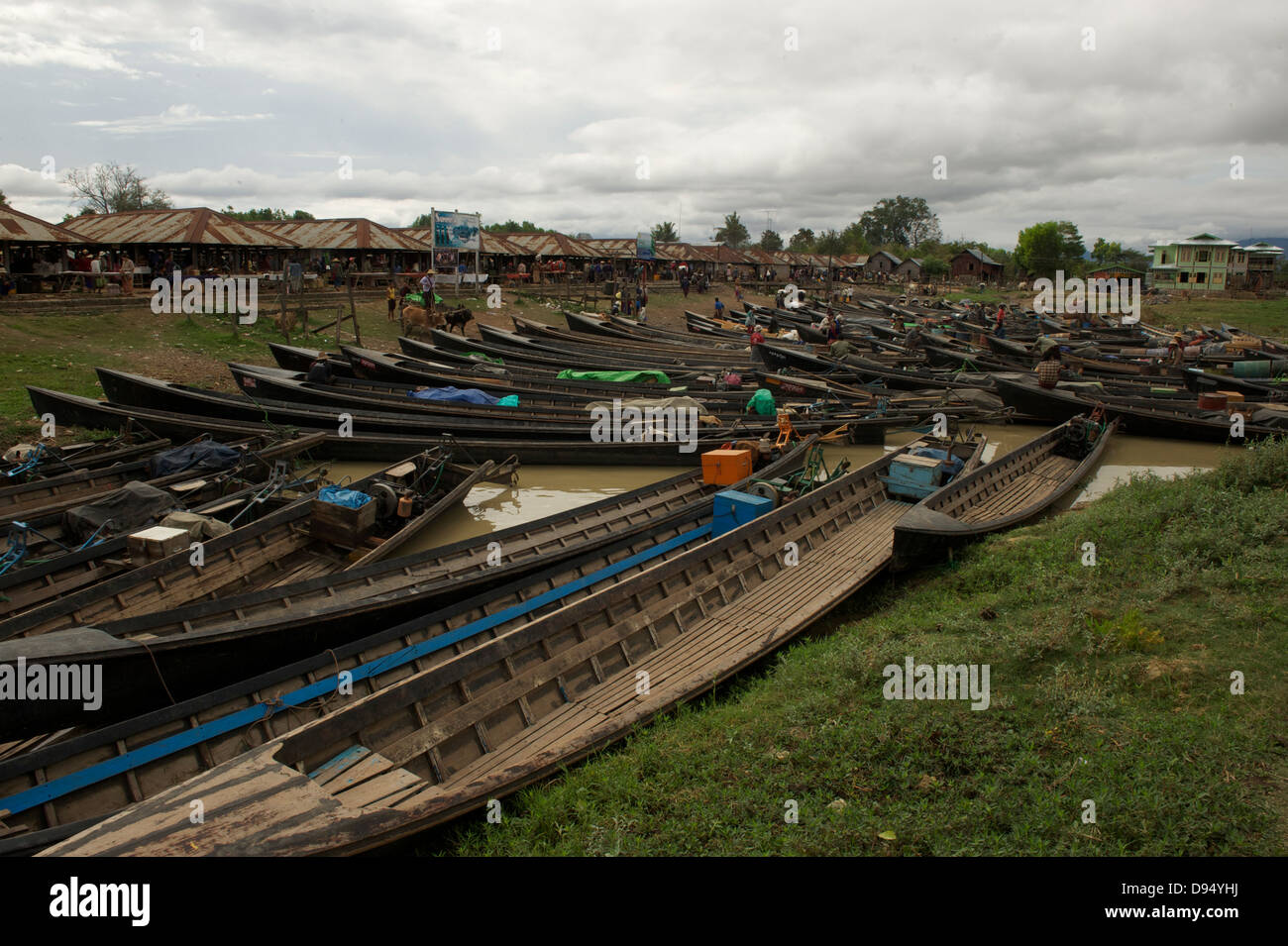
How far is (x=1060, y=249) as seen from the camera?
237 ft

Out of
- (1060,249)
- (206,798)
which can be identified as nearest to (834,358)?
(206,798)

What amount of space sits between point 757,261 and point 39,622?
6063 centimetres

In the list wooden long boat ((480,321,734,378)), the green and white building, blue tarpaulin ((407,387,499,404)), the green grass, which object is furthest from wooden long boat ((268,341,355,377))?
the green and white building

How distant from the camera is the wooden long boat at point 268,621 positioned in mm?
5527

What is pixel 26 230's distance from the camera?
20.4m

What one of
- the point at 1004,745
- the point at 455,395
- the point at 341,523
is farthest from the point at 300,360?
the point at 1004,745

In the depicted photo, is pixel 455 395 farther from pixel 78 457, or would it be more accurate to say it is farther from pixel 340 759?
pixel 340 759

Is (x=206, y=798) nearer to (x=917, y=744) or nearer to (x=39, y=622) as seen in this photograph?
(x=39, y=622)

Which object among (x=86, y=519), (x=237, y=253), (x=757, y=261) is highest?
(x=757, y=261)

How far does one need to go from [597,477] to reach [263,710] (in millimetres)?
9642

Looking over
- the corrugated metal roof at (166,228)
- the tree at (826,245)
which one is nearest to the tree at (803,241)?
the tree at (826,245)

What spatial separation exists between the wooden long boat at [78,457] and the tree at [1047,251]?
77211 millimetres

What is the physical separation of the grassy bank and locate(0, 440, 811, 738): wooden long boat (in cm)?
287

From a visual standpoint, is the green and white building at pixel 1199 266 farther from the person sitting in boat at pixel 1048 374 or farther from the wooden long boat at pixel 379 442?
the wooden long boat at pixel 379 442
